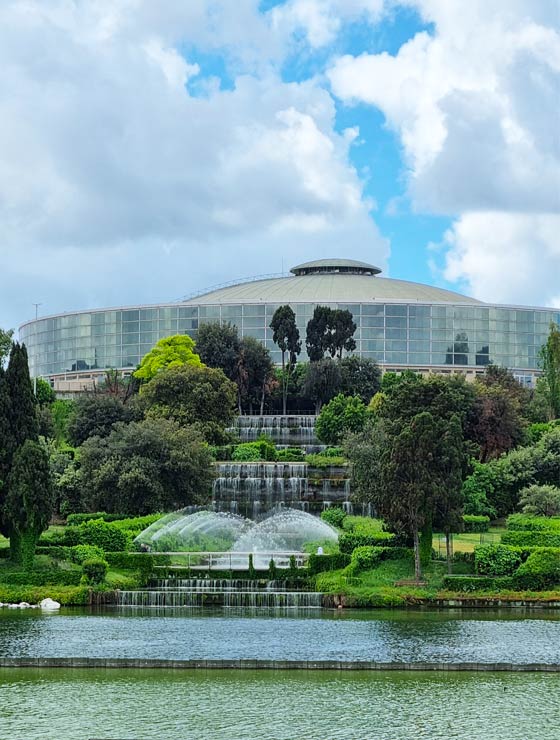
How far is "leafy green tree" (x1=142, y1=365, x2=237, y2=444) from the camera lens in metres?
93.9

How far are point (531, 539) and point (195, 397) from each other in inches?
1510

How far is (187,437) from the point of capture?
79.2 meters

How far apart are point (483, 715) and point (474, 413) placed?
6201cm

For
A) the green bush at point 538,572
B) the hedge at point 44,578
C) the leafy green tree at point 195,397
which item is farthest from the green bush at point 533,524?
the leafy green tree at point 195,397

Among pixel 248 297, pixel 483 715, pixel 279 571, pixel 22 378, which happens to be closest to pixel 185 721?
pixel 483 715

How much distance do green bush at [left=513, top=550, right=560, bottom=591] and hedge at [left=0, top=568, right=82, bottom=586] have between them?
17649mm

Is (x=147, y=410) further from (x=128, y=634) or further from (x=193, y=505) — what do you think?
(x=128, y=634)

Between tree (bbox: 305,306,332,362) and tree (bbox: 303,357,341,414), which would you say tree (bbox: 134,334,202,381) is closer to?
tree (bbox: 303,357,341,414)

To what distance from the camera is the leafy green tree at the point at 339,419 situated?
9881 centimetres

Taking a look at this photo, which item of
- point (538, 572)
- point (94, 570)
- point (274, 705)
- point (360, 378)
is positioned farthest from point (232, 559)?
point (360, 378)

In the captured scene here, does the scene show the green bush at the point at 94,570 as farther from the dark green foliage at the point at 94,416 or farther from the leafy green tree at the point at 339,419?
the leafy green tree at the point at 339,419

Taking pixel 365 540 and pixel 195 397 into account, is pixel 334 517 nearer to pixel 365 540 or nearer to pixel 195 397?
pixel 365 540

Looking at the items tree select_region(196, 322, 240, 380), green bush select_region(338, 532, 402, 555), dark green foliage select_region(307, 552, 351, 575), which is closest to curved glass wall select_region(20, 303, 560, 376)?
tree select_region(196, 322, 240, 380)

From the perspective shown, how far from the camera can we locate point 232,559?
61625 mm
